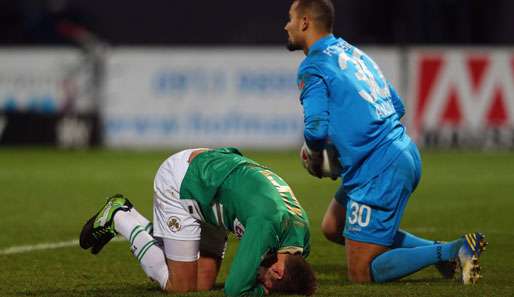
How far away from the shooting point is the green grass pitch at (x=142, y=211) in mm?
6777

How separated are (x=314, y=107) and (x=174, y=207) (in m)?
0.98

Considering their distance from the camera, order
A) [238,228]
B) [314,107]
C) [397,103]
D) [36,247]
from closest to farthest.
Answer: [238,228]
[314,107]
[397,103]
[36,247]

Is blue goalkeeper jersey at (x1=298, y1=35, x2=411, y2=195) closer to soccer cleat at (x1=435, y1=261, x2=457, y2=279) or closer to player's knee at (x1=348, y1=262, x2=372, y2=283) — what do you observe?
player's knee at (x1=348, y1=262, x2=372, y2=283)

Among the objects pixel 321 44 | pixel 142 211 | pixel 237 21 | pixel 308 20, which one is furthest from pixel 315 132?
pixel 237 21

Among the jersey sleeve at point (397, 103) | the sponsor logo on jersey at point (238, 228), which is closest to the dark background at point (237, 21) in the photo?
the jersey sleeve at point (397, 103)

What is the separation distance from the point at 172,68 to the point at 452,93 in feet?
16.1

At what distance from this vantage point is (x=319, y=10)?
6.76 metres

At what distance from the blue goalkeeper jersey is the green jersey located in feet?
2.01

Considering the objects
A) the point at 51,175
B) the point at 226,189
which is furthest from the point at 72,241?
the point at 51,175

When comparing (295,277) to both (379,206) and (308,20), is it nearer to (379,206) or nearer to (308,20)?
(379,206)

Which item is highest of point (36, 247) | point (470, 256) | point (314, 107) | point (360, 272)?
point (314, 107)

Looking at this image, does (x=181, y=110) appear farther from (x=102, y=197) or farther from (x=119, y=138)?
(x=102, y=197)

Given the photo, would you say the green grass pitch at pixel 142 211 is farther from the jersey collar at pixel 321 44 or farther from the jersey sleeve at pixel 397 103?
the jersey collar at pixel 321 44

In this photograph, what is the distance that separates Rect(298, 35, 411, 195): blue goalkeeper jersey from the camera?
6.68 metres
